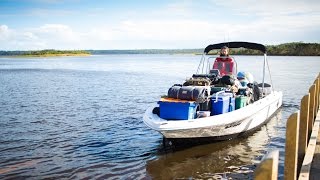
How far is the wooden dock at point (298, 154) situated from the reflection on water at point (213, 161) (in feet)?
6.30

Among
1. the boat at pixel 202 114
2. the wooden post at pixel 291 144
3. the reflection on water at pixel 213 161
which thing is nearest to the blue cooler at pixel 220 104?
the boat at pixel 202 114

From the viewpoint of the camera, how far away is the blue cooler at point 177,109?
30.1 feet

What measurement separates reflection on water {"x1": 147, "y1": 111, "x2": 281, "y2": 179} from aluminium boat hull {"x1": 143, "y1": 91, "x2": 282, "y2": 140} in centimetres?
39

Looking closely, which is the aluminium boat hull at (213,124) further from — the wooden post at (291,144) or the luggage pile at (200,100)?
the wooden post at (291,144)

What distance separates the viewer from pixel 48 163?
28.8ft

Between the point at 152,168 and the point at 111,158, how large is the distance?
48.8 inches

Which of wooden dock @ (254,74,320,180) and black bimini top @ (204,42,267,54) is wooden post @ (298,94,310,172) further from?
black bimini top @ (204,42,267,54)

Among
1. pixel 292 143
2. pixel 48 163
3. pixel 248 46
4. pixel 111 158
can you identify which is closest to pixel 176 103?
pixel 111 158

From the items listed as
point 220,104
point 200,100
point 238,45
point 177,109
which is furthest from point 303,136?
point 238,45

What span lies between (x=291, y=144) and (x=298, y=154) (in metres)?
2.34

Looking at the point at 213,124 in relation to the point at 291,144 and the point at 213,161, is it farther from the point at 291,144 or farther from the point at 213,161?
the point at 291,144

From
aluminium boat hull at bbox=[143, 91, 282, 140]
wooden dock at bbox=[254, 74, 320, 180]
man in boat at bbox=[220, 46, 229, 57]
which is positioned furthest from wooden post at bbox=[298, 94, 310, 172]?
man in boat at bbox=[220, 46, 229, 57]

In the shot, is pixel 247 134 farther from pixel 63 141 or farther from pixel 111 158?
pixel 63 141

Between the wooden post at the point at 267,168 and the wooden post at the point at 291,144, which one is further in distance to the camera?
the wooden post at the point at 291,144
